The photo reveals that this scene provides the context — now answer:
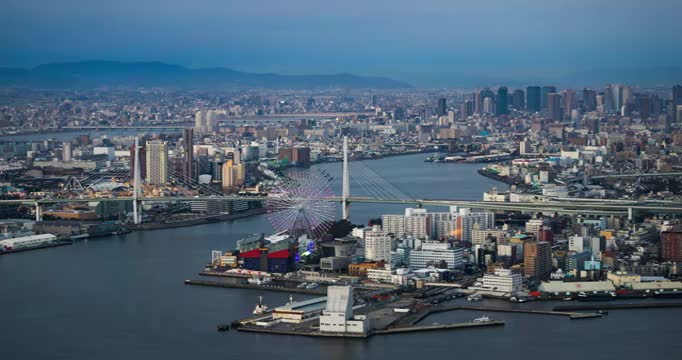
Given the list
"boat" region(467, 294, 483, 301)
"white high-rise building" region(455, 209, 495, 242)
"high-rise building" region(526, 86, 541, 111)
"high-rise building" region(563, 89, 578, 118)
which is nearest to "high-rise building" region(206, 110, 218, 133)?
"high-rise building" region(563, 89, 578, 118)

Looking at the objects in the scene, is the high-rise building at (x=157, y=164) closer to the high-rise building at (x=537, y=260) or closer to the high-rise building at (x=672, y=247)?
the high-rise building at (x=537, y=260)

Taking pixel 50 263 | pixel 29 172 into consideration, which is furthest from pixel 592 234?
pixel 29 172

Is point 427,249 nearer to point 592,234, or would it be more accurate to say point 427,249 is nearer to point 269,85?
point 592,234

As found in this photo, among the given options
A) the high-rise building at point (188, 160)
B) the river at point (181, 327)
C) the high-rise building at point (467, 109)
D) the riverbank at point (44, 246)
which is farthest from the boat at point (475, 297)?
the high-rise building at point (467, 109)

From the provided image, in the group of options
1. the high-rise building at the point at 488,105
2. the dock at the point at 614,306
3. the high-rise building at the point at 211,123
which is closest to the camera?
the dock at the point at 614,306

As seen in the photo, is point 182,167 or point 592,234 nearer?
point 592,234

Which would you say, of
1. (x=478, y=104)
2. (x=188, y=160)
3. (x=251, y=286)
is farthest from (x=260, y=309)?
(x=478, y=104)

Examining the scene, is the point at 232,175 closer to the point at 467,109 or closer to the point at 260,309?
the point at 260,309
